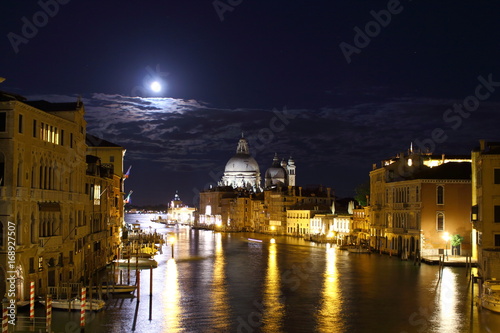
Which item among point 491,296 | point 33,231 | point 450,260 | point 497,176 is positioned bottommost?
point 491,296

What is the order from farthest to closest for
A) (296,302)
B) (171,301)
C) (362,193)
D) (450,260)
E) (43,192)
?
(362,193), (450,260), (296,302), (171,301), (43,192)

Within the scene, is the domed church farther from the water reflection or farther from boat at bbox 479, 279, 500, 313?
boat at bbox 479, 279, 500, 313

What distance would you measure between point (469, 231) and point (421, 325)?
2326 cm

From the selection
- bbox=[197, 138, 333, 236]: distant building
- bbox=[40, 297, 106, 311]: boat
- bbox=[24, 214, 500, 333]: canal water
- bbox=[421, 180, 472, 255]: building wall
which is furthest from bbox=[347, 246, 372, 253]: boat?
bbox=[40, 297, 106, 311]: boat

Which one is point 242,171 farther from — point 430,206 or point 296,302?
point 296,302

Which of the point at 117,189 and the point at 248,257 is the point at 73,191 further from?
the point at 248,257

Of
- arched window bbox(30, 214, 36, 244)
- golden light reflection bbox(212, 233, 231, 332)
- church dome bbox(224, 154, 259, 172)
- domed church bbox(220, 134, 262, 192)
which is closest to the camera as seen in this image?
arched window bbox(30, 214, 36, 244)

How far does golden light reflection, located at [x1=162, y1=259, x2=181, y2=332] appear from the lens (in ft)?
72.9

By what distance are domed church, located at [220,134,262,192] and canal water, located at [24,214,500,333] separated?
109m

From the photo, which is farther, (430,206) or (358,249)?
(358,249)

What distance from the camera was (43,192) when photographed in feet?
73.0

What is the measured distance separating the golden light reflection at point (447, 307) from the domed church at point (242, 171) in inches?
4646

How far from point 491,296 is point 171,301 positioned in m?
12.0

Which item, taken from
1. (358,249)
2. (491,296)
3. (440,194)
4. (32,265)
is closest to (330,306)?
(491,296)
